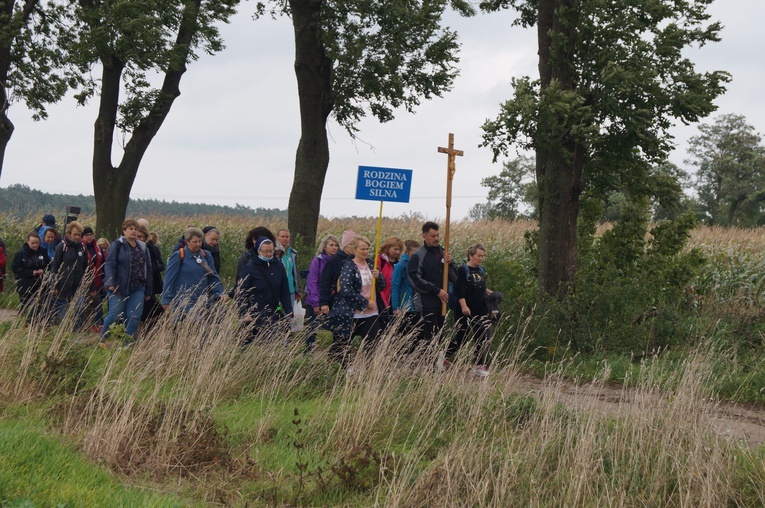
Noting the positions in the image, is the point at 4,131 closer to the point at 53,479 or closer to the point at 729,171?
the point at 53,479

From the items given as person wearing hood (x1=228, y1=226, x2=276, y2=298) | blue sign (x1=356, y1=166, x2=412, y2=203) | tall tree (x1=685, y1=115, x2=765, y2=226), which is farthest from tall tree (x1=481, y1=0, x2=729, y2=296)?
tall tree (x1=685, y1=115, x2=765, y2=226)

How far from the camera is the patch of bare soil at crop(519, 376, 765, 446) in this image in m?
7.79

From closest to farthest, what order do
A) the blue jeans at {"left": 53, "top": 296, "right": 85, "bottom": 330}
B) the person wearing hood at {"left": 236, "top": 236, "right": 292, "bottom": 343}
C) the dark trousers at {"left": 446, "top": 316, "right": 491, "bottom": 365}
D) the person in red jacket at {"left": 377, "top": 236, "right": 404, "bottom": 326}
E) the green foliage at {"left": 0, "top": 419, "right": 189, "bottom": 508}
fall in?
1. the green foliage at {"left": 0, "top": 419, "right": 189, "bottom": 508}
2. the blue jeans at {"left": 53, "top": 296, "right": 85, "bottom": 330}
3. the person wearing hood at {"left": 236, "top": 236, "right": 292, "bottom": 343}
4. the dark trousers at {"left": 446, "top": 316, "right": 491, "bottom": 365}
5. the person in red jacket at {"left": 377, "top": 236, "right": 404, "bottom": 326}

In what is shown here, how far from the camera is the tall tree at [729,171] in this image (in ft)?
197

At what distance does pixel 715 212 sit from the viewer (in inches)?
2525

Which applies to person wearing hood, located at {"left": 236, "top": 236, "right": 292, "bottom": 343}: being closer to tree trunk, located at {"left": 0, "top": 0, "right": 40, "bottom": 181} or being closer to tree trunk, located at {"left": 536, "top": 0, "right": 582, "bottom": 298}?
tree trunk, located at {"left": 536, "top": 0, "right": 582, "bottom": 298}

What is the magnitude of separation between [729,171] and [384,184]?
54.8 m

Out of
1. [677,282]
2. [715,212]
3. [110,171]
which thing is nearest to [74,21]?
[110,171]

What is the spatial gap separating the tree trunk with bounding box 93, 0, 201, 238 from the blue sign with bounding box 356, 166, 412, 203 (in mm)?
11058

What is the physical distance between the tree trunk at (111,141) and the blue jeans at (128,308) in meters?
10.0

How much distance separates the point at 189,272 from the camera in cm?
1169

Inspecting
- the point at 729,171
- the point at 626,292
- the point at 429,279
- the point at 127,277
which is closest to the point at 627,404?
the point at 429,279

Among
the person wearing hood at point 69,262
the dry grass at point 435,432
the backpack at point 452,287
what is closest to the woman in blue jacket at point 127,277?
the person wearing hood at point 69,262

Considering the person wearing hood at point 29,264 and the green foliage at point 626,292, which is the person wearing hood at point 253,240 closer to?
the green foliage at point 626,292
